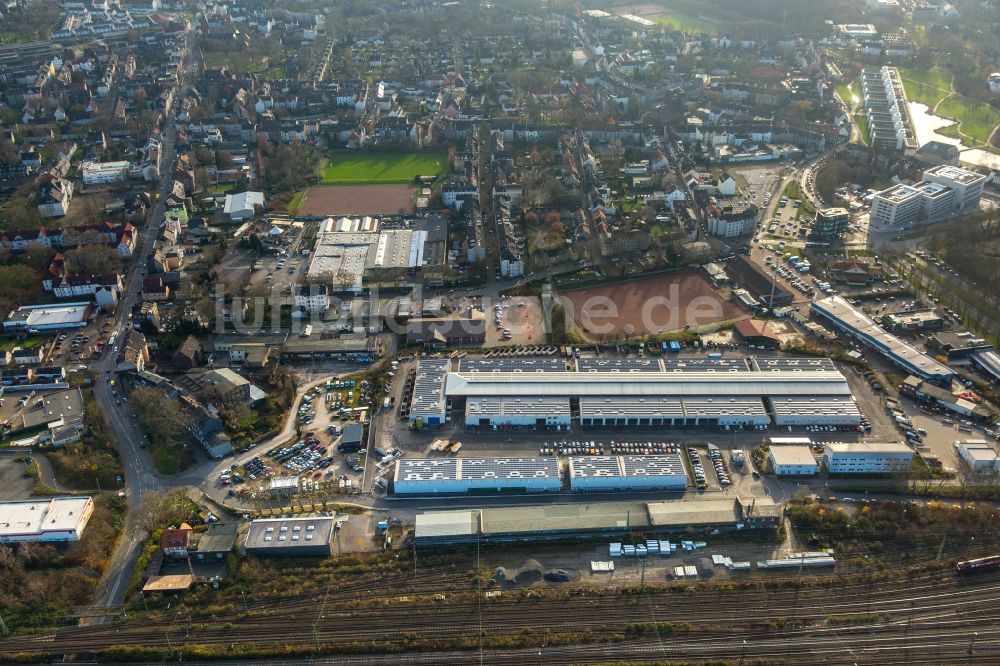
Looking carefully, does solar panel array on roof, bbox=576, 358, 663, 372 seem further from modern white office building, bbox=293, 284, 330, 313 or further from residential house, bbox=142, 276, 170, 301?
residential house, bbox=142, 276, 170, 301

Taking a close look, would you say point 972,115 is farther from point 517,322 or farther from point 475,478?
point 475,478

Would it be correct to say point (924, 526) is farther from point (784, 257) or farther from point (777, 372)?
point (784, 257)

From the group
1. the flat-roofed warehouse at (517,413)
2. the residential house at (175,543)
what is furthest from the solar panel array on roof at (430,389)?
the residential house at (175,543)

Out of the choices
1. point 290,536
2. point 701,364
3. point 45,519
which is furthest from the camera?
point 701,364

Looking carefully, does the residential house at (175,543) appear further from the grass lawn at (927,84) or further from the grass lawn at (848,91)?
the grass lawn at (927,84)

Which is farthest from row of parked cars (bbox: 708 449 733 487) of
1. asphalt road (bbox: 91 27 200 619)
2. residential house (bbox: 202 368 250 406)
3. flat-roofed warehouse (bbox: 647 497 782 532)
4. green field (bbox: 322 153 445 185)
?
green field (bbox: 322 153 445 185)

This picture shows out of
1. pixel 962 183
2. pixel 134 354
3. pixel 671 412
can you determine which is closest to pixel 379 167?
pixel 134 354

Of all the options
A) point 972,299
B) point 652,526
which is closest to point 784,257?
point 972,299
